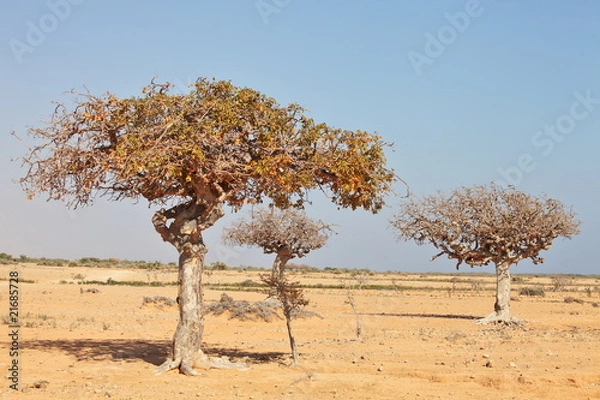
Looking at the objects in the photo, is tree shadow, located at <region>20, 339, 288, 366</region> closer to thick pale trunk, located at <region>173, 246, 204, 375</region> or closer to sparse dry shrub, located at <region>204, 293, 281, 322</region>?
thick pale trunk, located at <region>173, 246, 204, 375</region>

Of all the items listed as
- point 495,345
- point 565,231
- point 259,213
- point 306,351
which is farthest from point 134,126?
point 259,213

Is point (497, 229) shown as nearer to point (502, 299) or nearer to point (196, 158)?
point (502, 299)

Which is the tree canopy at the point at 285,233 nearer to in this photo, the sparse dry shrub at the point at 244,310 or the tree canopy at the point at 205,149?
the sparse dry shrub at the point at 244,310

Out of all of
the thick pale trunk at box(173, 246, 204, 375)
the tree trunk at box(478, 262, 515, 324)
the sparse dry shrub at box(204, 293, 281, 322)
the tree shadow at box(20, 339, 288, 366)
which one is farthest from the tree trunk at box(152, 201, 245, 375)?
the tree trunk at box(478, 262, 515, 324)

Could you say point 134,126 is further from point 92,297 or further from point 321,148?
point 92,297

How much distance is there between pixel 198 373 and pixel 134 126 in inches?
206

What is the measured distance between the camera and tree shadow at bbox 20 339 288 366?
57.5 ft

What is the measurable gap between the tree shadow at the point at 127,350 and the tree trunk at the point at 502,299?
12.4 metres

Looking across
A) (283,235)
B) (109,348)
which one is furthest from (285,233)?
(109,348)

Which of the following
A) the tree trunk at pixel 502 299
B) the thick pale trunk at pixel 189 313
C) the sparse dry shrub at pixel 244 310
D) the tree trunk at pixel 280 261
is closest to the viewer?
the thick pale trunk at pixel 189 313

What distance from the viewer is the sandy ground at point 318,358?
1361 cm

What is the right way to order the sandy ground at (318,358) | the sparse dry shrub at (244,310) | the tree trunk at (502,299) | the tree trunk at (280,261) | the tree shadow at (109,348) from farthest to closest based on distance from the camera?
the tree trunk at (280,261) → the sparse dry shrub at (244,310) → the tree trunk at (502,299) → the tree shadow at (109,348) → the sandy ground at (318,358)

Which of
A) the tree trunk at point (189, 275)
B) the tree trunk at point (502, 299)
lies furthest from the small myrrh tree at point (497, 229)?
the tree trunk at point (189, 275)

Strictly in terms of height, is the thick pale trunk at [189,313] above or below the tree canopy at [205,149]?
below
